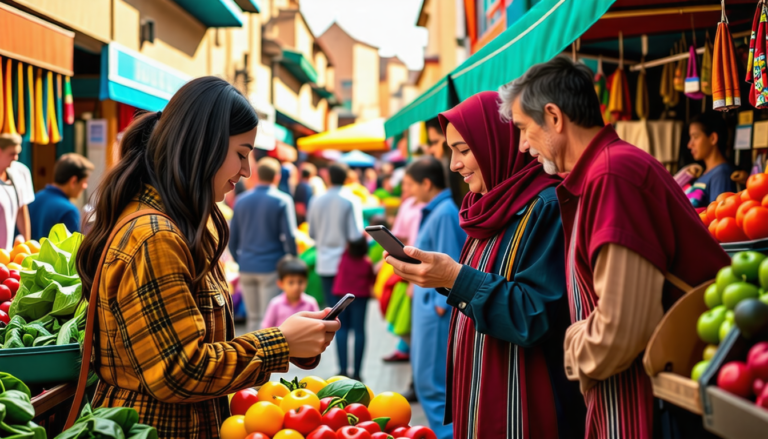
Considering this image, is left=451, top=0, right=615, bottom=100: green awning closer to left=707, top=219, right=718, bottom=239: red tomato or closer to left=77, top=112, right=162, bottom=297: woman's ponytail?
left=707, top=219, right=718, bottom=239: red tomato

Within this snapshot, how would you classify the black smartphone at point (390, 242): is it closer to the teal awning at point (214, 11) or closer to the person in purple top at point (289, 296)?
the person in purple top at point (289, 296)

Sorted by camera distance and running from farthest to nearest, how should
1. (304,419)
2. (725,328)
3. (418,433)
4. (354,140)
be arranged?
(354,140), (418,433), (304,419), (725,328)

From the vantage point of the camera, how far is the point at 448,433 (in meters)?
5.29

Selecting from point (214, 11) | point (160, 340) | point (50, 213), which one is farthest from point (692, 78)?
point (214, 11)

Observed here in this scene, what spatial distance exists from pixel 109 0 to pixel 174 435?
7.71 meters

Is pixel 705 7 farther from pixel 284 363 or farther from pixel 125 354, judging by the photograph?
pixel 125 354

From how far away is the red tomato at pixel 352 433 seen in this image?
2098 mm

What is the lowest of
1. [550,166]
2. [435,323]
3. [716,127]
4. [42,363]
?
Result: [435,323]

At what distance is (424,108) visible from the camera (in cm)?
644

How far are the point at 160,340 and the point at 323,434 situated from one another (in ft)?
1.86

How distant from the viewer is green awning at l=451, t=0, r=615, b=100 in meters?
2.97

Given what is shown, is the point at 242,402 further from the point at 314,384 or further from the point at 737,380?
the point at 737,380

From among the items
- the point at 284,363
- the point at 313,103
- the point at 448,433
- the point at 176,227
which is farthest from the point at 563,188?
the point at 313,103

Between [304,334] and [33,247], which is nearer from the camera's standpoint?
[304,334]
